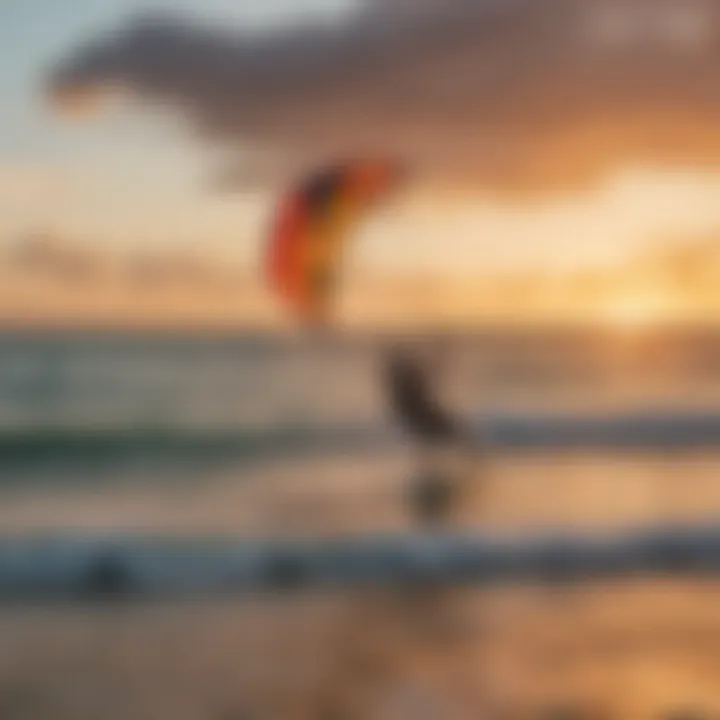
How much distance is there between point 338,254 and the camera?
145 centimetres

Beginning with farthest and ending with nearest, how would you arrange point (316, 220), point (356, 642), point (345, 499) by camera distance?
1. point (345, 499)
2. point (316, 220)
3. point (356, 642)

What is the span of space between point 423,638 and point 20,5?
2.45ft

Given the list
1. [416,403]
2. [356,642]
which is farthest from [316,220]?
[356,642]

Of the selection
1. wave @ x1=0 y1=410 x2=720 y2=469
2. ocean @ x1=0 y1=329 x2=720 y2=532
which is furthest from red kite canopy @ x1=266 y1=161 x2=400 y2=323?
wave @ x1=0 y1=410 x2=720 y2=469

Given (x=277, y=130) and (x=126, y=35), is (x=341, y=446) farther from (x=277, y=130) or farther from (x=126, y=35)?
(x=126, y=35)

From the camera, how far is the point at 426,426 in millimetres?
1517

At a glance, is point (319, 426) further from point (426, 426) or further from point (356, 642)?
point (356, 642)

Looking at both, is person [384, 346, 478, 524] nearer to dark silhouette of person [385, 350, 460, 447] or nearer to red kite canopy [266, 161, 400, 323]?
dark silhouette of person [385, 350, 460, 447]

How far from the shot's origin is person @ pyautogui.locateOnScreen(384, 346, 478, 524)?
145 cm

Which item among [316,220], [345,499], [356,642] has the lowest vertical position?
[356,642]

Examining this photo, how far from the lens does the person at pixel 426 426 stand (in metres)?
1.45

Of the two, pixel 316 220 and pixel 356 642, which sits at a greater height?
pixel 316 220

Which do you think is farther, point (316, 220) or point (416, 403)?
point (416, 403)

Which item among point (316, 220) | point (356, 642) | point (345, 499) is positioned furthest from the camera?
point (345, 499)
